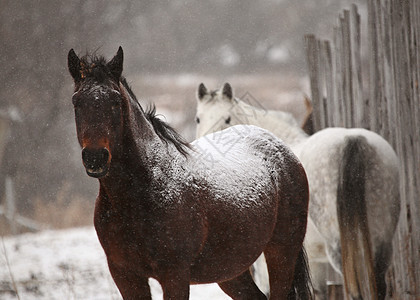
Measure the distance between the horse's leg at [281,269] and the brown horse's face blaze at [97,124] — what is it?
126 centimetres

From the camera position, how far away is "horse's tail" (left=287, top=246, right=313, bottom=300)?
2.90 meters

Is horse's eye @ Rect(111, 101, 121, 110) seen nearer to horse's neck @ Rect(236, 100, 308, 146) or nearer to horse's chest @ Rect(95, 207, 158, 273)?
horse's chest @ Rect(95, 207, 158, 273)

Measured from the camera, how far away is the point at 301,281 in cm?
293

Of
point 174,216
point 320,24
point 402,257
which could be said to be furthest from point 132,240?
point 320,24

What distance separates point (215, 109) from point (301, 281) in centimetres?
206

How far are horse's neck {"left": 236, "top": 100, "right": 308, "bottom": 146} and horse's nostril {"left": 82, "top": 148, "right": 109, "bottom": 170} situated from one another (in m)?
2.92

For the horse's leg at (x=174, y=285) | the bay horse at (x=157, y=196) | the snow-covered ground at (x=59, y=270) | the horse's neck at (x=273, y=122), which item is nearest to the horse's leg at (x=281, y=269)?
the bay horse at (x=157, y=196)

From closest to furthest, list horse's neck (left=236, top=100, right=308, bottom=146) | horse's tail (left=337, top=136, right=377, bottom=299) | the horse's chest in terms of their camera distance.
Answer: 1. the horse's chest
2. horse's tail (left=337, top=136, right=377, bottom=299)
3. horse's neck (left=236, top=100, right=308, bottom=146)

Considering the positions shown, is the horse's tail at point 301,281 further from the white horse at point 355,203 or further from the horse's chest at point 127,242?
the horse's chest at point 127,242

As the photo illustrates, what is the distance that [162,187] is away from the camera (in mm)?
2135

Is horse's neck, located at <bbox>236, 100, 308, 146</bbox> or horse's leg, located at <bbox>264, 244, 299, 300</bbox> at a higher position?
horse's neck, located at <bbox>236, 100, 308, 146</bbox>

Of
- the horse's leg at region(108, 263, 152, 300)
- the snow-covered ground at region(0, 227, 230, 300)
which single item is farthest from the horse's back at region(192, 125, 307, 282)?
the snow-covered ground at region(0, 227, 230, 300)

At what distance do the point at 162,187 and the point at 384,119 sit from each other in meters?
2.96

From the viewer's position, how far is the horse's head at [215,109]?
4509 millimetres
